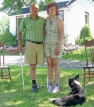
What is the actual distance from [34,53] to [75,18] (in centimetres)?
1705

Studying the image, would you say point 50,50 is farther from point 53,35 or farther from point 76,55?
point 76,55

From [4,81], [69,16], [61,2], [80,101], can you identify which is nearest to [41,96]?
[80,101]

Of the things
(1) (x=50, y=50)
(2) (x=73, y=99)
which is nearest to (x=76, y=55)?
(1) (x=50, y=50)

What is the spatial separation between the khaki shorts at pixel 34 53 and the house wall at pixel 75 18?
15449mm

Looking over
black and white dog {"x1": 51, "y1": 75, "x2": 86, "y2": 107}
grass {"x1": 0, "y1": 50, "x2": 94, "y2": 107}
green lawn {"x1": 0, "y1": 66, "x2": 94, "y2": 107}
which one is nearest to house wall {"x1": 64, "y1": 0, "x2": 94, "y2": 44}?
grass {"x1": 0, "y1": 50, "x2": 94, "y2": 107}

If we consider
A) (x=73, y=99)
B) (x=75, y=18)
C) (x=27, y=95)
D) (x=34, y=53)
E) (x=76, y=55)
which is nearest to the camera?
(x=73, y=99)

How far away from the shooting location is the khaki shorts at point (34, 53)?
5.86 metres

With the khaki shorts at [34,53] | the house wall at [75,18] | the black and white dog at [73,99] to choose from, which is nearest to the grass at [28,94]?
the black and white dog at [73,99]

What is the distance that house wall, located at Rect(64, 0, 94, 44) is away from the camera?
2134 centimetres

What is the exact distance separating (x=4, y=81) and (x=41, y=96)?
228 cm

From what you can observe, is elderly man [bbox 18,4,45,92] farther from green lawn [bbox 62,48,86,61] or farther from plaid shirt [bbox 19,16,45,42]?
green lawn [bbox 62,48,86,61]

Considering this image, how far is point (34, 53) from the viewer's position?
5.88 m

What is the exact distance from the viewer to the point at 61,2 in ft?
75.1

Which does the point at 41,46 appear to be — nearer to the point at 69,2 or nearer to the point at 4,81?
the point at 4,81
